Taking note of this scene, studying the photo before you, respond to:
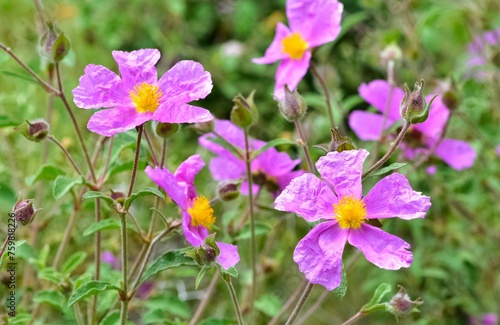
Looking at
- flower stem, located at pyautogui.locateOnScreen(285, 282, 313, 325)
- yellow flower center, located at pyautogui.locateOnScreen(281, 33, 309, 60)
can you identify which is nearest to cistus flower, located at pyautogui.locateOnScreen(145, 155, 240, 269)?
flower stem, located at pyautogui.locateOnScreen(285, 282, 313, 325)

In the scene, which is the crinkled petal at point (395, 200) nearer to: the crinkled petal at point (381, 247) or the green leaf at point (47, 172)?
the crinkled petal at point (381, 247)

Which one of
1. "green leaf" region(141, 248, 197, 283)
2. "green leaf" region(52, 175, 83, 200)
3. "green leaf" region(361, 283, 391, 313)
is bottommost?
"green leaf" region(361, 283, 391, 313)

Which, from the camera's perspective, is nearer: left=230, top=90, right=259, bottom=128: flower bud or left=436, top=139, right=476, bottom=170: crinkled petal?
left=230, top=90, right=259, bottom=128: flower bud

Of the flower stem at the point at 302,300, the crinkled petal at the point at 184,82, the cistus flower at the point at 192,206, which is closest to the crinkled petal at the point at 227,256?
the cistus flower at the point at 192,206

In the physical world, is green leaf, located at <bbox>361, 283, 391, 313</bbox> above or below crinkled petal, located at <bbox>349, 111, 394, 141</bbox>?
above

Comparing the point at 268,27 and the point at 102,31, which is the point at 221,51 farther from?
the point at 102,31

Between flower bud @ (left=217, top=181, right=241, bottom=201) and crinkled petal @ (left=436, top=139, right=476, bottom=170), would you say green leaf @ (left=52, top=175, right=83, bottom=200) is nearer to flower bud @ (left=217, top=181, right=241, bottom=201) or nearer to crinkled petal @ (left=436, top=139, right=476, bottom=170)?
flower bud @ (left=217, top=181, right=241, bottom=201)

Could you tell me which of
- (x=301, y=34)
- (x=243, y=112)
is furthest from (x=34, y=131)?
(x=301, y=34)
